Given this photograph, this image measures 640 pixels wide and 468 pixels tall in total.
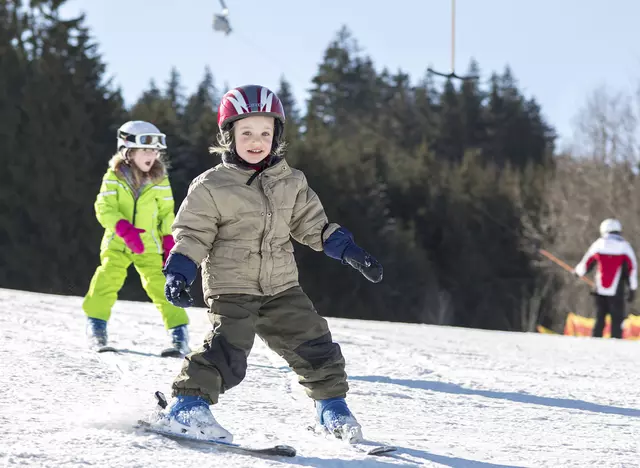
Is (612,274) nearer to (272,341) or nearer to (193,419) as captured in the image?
(272,341)

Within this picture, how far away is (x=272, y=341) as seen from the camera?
11.6 feet

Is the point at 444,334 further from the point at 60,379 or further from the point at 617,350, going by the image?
the point at 60,379

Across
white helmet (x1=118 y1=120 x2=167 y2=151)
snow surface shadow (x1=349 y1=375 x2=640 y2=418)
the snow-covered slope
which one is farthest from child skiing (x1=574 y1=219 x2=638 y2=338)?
white helmet (x1=118 y1=120 x2=167 y2=151)

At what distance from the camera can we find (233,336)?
3.34 m

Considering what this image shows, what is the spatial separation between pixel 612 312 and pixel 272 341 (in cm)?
918

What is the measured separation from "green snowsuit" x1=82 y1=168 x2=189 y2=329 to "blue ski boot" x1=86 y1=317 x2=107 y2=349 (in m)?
0.04

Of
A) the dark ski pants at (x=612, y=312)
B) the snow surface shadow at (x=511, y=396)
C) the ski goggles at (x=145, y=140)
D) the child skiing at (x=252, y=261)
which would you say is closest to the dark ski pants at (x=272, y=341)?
the child skiing at (x=252, y=261)

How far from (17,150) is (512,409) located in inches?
1060

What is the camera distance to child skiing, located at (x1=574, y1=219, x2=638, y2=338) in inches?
454

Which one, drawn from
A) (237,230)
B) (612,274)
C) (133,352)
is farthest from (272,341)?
(612,274)

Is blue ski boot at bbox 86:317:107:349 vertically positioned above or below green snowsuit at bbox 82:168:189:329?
below

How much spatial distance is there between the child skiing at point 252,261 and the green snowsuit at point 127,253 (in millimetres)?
2322

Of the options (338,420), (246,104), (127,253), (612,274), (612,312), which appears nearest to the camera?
(338,420)

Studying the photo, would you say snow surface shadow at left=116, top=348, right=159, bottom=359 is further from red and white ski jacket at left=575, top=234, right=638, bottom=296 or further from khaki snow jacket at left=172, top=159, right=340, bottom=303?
red and white ski jacket at left=575, top=234, right=638, bottom=296
